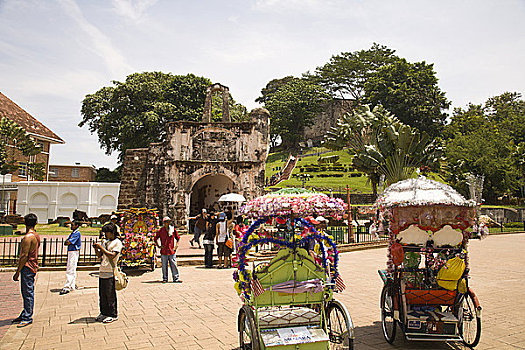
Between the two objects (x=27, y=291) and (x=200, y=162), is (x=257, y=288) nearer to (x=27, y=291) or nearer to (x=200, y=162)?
(x=27, y=291)

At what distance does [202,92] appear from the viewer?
133 ft

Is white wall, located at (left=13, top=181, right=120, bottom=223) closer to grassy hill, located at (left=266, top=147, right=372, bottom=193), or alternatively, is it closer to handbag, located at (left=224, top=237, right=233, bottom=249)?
grassy hill, located at (left=266, top=147, right=372, bottom=193)

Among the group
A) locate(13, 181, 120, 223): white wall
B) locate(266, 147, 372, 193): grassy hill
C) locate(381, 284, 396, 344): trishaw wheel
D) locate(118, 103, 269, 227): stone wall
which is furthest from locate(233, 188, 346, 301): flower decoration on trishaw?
locate(266, 147, 372, 193): grassy hill

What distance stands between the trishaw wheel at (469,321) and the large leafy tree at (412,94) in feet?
174

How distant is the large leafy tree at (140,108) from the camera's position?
37.3m

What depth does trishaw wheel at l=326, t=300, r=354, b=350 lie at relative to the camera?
445 cm

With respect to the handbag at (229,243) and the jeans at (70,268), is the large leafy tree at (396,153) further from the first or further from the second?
the jeans at (70,268)

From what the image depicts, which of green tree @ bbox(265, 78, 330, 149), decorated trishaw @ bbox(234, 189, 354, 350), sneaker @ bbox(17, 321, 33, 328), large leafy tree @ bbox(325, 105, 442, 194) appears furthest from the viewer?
green tree @ bbox(265, 78, 330, 149)

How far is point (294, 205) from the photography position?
4.86m

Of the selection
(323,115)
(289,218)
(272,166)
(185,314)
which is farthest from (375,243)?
(323,115)

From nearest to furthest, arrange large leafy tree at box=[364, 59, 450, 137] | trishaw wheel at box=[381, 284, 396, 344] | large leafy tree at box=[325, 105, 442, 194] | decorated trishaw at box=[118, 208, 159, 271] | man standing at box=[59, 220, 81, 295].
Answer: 1. trishaw wheel at box=[381, 284, 396, 344]
2. man standing at box=[59, 220, 81, 295]
3. decorated trishaw at box=[118, 208, 159, 271]
4. large leafy tree at box=[325, 105, 442, 194]
5. large leafy tree at box=[364, 59, 450, 137]

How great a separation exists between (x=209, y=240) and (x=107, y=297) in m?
5.81

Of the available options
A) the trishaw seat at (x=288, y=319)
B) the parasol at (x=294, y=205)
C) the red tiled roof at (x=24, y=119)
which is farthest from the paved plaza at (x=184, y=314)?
the red tiled roof at (x=24, y=119)

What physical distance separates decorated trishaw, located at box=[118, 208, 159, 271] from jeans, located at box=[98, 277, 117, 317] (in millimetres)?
4742
